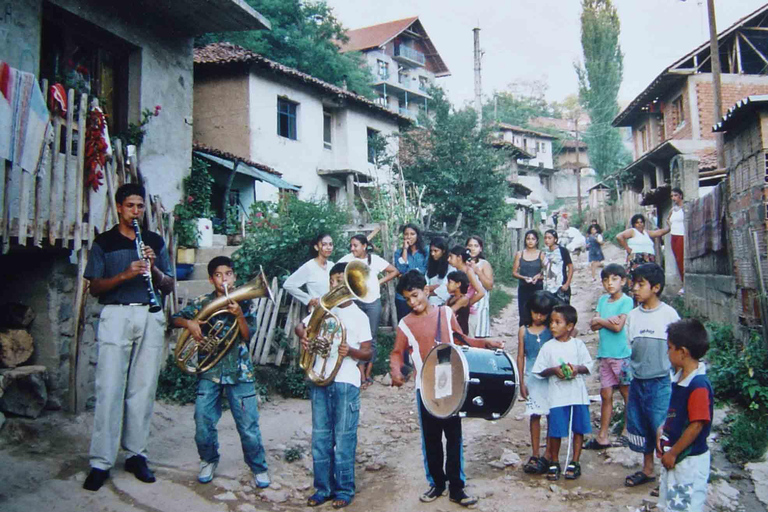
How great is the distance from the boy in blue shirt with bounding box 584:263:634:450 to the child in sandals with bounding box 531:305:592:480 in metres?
0.61

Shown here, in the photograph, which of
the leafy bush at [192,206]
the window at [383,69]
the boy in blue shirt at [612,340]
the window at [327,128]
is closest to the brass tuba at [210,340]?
the boy in blue shirt at [612,340]

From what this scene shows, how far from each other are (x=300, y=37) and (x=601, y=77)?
21783 mm

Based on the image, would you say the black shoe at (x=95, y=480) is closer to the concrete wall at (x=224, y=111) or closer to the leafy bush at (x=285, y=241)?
the leafy bush at (x=285, y=241)

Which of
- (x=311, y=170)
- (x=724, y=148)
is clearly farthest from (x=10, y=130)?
(x=311, y=170)

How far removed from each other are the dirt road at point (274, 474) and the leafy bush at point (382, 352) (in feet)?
5.91

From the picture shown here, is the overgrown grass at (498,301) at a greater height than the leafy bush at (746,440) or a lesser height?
greater

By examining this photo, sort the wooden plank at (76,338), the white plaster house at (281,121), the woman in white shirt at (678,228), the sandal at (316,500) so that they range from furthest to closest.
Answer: the white plaster house at (281,121) < the woman in white shirt at (678,228) < the wooden plank at (76,338) < the sandal at (316,500)

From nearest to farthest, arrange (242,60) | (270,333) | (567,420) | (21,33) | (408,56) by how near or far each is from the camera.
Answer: (567,420), (21,33), (270,333), (242,60), (408,56)

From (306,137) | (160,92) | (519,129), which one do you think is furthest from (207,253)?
(519,129)

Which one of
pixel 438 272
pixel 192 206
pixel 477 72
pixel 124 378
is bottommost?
pixel 124 378

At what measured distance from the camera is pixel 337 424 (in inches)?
171

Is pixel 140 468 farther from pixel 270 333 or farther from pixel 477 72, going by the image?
pixel 477 72

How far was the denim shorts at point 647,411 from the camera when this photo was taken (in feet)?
14.8

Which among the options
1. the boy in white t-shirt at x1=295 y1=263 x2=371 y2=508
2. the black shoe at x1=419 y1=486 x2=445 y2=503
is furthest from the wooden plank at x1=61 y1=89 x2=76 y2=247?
the black shoe at x1=419 y1=486 x2=445 y2=503
